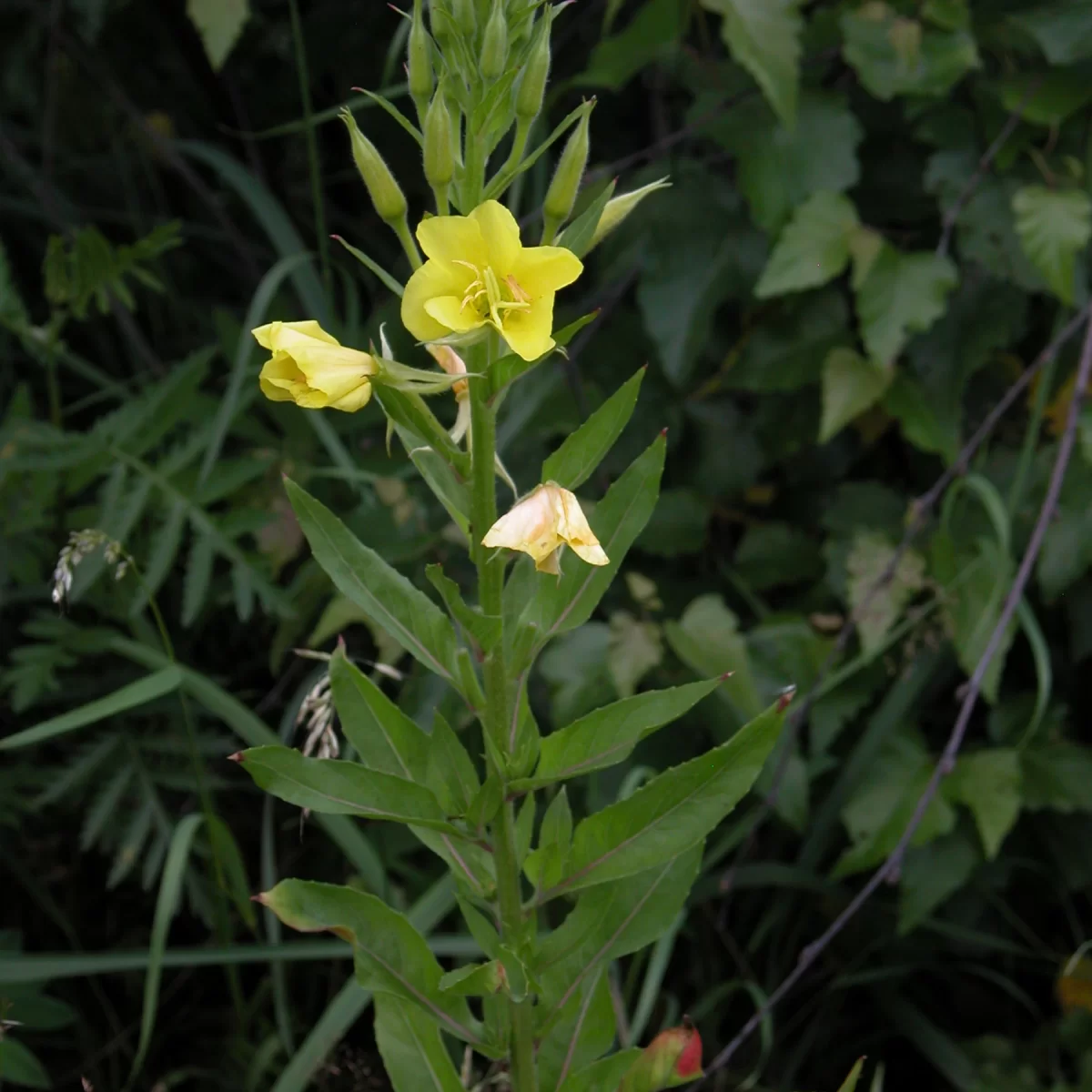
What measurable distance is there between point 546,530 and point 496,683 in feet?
0.54

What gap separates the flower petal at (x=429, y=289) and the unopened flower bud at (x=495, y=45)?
115 mm

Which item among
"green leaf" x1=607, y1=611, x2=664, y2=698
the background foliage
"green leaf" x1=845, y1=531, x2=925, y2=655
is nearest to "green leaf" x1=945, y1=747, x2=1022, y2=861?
the background foliage

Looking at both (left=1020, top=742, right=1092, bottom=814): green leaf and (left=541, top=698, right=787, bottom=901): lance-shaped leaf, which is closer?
(left=541, top=698, right=787, bottom=901): lance-shaped leaf

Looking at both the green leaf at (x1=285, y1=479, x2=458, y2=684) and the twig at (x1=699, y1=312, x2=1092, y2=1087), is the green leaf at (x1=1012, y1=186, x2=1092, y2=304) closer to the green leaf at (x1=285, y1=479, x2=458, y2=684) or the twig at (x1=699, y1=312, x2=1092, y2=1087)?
the twig at (x1=699, y1=312, x2=1092, y2=1087)

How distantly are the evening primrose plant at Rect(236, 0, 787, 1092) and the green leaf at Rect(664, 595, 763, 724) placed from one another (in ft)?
1.64

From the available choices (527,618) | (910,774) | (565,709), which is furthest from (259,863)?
(527,618)

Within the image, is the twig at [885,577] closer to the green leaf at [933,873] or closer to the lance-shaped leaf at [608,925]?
the green leaf at [933,873]

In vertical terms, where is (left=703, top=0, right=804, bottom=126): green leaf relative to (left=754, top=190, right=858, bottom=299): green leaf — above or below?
above

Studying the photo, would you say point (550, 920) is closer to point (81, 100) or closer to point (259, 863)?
point (259, 863)

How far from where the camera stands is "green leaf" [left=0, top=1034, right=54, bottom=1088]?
1232 mm

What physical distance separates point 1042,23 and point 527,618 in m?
1.21

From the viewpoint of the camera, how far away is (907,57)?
156 cm

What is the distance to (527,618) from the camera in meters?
0.90

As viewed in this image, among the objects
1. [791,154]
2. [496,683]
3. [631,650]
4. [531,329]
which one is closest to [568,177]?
[531,329]
